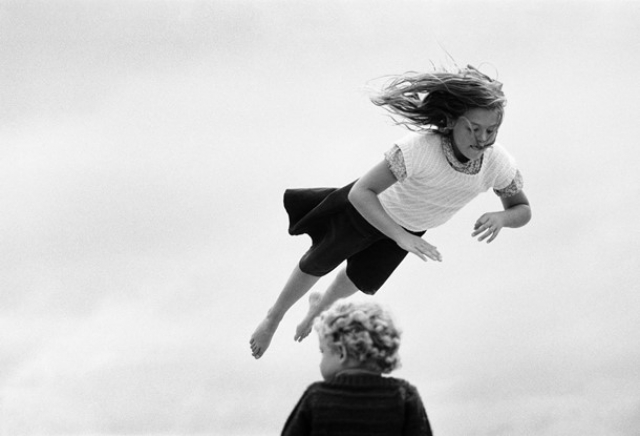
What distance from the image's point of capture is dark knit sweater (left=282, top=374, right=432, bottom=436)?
167 inches

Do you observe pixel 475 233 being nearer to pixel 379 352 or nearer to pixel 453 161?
pixel 453 161

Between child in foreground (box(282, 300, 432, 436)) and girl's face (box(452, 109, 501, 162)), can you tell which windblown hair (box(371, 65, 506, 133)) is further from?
child in foreground (box(282, 300, 432, 436))

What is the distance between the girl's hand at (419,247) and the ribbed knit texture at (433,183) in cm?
52

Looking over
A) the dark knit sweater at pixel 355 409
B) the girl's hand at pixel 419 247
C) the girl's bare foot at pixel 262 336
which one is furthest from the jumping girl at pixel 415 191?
the dark knit sweater at pixel 355 409

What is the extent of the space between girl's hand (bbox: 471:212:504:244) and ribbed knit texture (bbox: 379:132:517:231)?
0.99 feet

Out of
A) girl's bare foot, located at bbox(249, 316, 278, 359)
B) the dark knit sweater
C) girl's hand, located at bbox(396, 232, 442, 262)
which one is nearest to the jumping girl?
girl's hand, located at bbox(396, 232, 442, 262)

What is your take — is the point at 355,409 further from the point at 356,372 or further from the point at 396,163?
the point at 396,163

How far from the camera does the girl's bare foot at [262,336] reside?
7973 mm

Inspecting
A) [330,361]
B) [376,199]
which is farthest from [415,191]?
[330,361]

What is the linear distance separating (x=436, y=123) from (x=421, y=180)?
1.30ft

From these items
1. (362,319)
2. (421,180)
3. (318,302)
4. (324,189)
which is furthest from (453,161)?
(362,319)

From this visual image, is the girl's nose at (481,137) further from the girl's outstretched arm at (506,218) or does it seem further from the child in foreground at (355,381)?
the child in foreground at (355,381)

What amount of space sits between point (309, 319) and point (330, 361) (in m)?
3.88

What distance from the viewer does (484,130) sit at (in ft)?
21.7
